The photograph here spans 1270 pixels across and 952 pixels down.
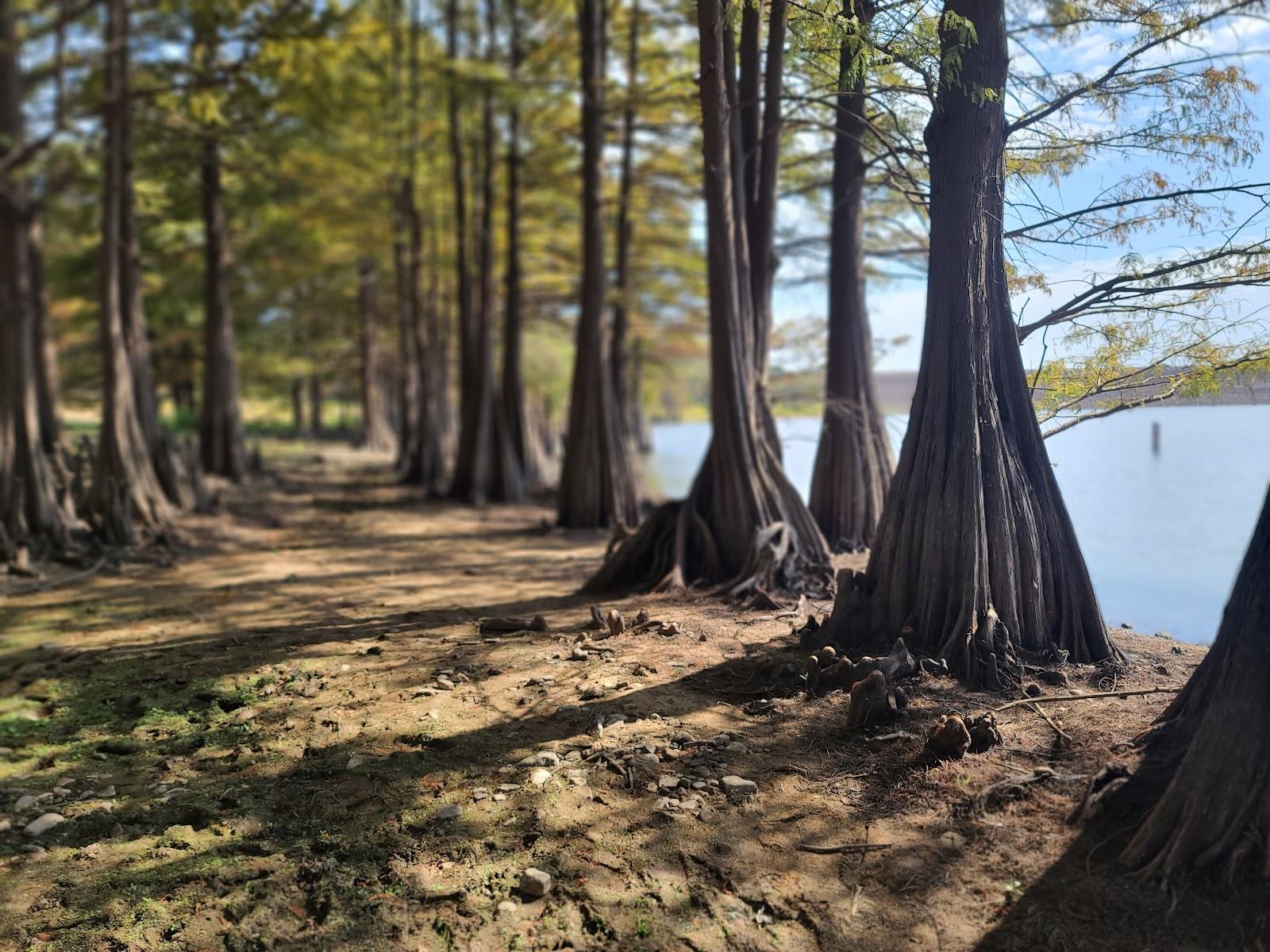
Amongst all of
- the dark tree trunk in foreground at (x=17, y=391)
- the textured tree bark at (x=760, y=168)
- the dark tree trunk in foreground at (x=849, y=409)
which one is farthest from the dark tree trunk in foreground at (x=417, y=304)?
the textured tree bark at (x=760, y=168)

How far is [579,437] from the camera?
1209 cm

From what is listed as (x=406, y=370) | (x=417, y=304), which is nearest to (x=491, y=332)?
(x=417, y=304)

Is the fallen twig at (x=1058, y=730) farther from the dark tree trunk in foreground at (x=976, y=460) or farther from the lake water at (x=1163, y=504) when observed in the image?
the lake water at (x=1163, y=504)

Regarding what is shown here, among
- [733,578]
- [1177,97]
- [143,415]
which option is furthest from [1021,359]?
[143,415]

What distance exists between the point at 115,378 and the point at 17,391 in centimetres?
97

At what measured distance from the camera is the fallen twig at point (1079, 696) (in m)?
3.71

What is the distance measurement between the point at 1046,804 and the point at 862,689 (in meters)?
0.93

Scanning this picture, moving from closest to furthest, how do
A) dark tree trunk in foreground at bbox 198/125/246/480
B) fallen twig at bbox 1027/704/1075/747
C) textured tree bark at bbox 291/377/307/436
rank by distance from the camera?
1. fallen twig at bbox 1027/704/1075/747
2. dark tree trunk in foreground at bbox 198/125/246/480
3. textured tree bark at bbox 291/377/307/436

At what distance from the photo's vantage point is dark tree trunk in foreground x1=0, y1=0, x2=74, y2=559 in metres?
8.59

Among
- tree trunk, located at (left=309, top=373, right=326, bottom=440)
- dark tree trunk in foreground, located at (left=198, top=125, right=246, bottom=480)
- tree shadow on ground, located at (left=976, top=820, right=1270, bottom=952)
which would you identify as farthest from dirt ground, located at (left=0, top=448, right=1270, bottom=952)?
tree trunk, located at (left=309, top=373, right=326, bottom=440)

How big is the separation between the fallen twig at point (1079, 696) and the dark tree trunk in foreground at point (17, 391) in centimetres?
877

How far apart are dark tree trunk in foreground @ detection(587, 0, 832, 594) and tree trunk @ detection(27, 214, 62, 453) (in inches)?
436

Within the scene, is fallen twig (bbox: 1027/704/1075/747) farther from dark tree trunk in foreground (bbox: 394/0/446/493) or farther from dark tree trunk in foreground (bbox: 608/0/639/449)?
dark tree trunk in foreground (bbox: 394/0/446/493)

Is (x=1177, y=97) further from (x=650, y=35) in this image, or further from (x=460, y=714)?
(x=650, y=35)
